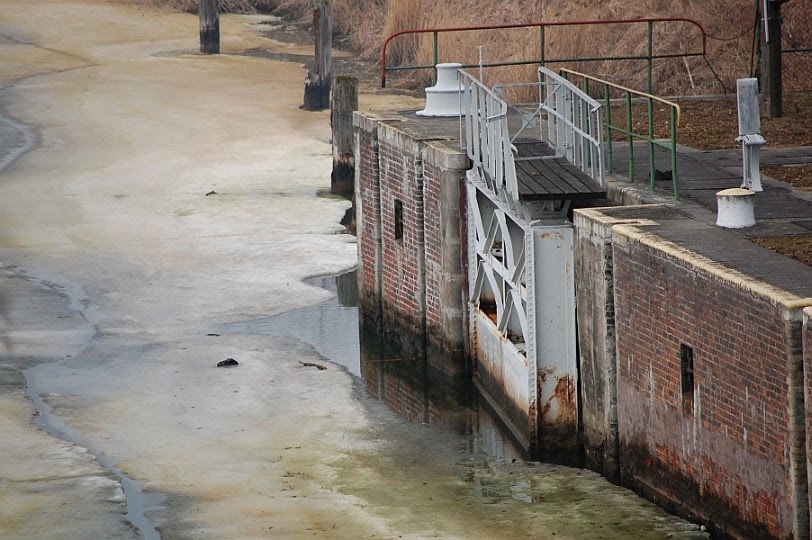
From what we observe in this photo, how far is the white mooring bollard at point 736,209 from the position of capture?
12.6 meters

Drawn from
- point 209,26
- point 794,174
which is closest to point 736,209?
point 794,174

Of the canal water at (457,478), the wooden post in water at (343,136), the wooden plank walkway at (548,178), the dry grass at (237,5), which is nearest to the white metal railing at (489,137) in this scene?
the wooden plank walkway at (548,178)

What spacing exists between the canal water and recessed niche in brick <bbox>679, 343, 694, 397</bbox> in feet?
3.07

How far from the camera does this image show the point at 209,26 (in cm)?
3988

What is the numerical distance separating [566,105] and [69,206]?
440 inches

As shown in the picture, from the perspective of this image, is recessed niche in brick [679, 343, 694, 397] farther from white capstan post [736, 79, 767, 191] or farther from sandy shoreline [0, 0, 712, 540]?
white capstan post [736, 79, 767, 191]

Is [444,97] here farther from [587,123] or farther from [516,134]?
[516,134]

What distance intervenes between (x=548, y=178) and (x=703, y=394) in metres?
3.50

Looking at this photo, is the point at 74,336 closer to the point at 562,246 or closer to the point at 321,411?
the point at 321,411

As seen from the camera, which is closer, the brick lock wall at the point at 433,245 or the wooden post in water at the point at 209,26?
the brick lock wall at the point at 433,245

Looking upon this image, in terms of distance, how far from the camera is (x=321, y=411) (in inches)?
590

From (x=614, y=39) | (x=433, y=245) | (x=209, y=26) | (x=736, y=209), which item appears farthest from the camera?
(x=209, y=26)

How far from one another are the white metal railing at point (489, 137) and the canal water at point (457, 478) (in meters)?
2.16

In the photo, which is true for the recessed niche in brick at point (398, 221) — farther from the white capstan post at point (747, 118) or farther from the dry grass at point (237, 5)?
the dry grass at point (237, 5)
